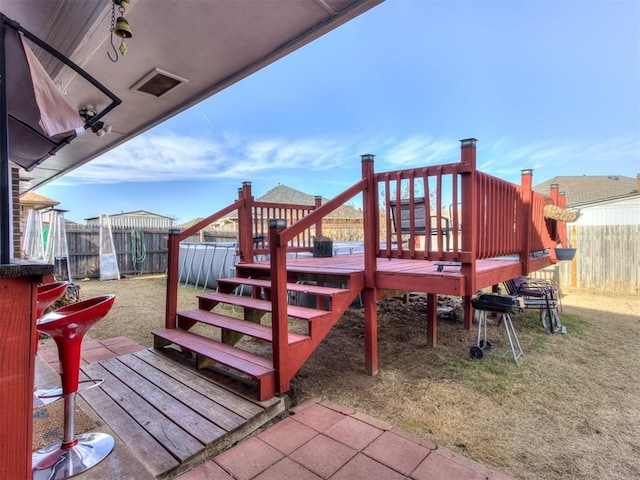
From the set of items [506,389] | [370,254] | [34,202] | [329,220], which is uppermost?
[34,202]

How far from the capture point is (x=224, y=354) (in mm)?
2592

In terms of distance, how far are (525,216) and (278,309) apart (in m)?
3.34

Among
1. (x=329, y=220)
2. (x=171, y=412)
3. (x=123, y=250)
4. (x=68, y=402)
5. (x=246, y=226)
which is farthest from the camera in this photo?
(x=329, y=220)

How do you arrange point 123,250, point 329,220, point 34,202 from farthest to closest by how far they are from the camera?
point 329,220, point 34,202, point 123,250

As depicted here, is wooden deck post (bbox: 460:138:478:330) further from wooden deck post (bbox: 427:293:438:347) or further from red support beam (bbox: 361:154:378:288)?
wooden deck post (bbox: 427:293:438:347)

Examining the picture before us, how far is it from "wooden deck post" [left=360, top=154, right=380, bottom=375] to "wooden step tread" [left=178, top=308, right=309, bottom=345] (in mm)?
794

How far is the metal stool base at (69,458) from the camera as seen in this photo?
1484mm

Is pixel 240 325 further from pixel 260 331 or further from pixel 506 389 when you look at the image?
pixel 506 389

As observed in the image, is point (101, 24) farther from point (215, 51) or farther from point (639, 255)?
point (639, 255)

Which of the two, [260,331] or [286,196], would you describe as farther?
[286,196]

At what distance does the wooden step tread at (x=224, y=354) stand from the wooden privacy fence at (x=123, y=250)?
8903 millimetres

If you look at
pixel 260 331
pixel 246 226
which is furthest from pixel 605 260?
pixel 260 331

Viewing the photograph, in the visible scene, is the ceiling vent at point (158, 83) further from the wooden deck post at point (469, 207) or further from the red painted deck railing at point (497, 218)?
the red painted deck railing at point (497, 218)

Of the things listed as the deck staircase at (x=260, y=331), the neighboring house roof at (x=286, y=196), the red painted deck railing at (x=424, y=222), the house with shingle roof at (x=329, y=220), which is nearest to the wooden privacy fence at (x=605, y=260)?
the red painted deck railing at (x=424, y=222)
